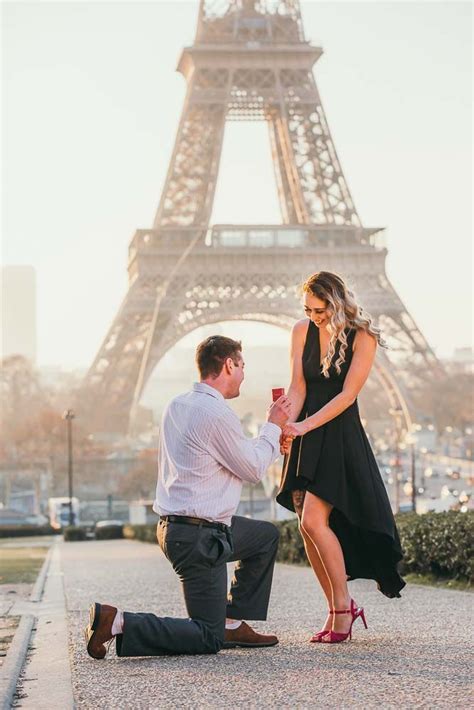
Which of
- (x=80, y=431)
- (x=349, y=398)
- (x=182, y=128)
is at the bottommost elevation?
(x=349, y=398)

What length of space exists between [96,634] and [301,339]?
1.87m

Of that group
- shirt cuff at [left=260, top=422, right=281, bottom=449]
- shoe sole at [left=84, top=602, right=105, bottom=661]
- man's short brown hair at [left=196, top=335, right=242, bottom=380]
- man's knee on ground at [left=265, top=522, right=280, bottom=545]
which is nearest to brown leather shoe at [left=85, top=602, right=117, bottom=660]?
shoe sole at [left=84, top=602, right=105, bottom=661]

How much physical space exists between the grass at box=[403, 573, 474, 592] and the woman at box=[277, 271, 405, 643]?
3380 mm

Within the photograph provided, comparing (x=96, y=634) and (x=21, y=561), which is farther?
(x=21, y=561)

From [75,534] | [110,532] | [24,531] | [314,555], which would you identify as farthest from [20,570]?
[24,531]

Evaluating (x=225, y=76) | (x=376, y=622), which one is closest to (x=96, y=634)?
(x=376, y=622)

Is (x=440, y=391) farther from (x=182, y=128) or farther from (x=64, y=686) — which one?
(x=64, y=686)

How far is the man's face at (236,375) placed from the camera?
21.4 ft

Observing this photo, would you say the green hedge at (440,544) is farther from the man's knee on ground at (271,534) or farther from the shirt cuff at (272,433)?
the shirt cuff at (272,433)

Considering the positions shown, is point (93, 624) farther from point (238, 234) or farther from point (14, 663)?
point (238, 234)

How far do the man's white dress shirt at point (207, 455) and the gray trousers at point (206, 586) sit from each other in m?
0.12

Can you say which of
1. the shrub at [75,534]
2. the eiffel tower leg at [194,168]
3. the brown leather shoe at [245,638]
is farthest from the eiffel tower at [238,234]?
the brown leather shoe at [245,638]

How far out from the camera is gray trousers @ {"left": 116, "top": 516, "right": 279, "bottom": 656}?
247 inches

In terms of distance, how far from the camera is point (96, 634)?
20.4 ft
